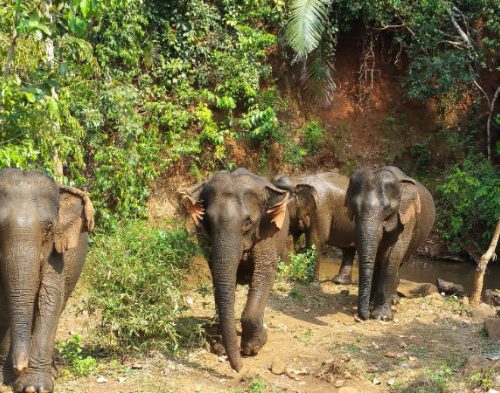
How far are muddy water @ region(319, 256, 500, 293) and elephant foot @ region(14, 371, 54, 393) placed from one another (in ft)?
31.2

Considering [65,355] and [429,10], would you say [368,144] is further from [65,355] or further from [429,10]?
[65,355]

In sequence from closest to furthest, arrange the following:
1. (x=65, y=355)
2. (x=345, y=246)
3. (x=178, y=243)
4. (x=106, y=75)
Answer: (x=65, y=355)
(x=178, y=243)
(x=345, y=246)
(x=106, y=75)

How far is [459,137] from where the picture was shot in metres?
22.0

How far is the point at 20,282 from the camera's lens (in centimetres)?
622

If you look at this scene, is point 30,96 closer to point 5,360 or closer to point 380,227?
point 5,360

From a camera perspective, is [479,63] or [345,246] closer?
[345,246]

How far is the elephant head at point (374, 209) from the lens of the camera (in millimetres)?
10359

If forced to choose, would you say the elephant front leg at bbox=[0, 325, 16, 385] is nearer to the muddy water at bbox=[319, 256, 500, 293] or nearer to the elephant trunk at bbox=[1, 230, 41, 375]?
the elephant trunk at bbox=[1, 230, 41, 375]

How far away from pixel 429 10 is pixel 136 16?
7886 millimetres

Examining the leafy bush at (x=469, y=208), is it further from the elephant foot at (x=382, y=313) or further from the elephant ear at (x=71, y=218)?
the elephant ear at (x=71, y=218)

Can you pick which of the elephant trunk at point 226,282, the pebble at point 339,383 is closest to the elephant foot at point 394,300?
the pebble at point 339,383

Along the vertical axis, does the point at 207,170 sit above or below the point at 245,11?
below

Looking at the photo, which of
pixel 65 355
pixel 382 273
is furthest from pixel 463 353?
pixel 65 355

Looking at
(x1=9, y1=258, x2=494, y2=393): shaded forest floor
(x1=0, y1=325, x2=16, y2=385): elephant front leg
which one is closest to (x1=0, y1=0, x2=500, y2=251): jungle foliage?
(x1=9, y1=258, x2=494, y2=393): shaded forest floor
